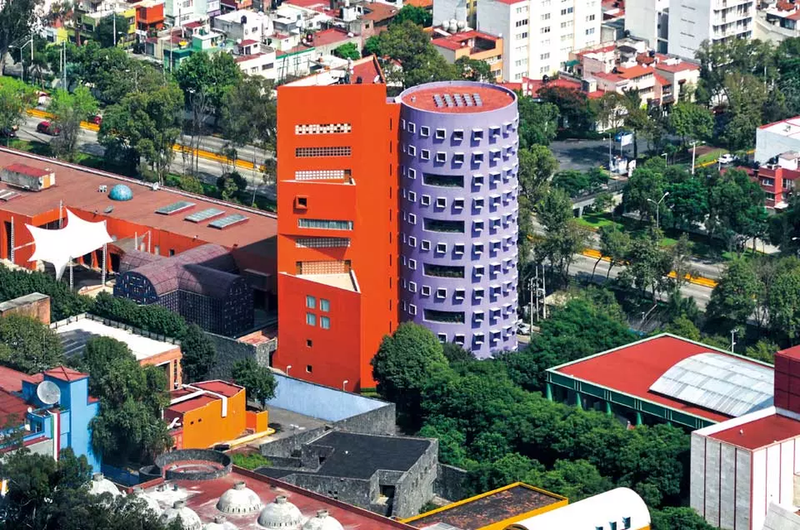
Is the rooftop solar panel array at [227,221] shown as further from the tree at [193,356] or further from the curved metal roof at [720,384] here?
the curved metal roof at [720,384]

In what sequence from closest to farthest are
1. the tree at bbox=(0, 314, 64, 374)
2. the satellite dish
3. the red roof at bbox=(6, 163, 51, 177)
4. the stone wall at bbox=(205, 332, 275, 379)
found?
the satellite dish, the tree at bbox=(0, 314, 64, 374), the stone wall at bbox=(205, 332, 275, 379), the red roof at bbox=(6, 163, 51, 177)

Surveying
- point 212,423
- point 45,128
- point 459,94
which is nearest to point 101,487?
point 212,423

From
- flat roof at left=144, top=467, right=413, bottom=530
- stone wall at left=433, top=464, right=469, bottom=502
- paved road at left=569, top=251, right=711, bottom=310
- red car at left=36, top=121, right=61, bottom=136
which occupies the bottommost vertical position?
paved road at left=569, top=251, right=711, bottom=310

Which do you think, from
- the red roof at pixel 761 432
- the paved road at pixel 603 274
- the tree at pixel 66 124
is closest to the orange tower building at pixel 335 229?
the paved road at pixel 603 274

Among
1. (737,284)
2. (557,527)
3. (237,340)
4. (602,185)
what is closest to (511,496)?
(557,527)

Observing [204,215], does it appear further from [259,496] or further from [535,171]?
[259,496]

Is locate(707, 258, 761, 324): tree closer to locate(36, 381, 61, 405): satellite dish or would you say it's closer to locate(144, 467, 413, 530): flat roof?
locate(144, 467, 413, 530): flat roof

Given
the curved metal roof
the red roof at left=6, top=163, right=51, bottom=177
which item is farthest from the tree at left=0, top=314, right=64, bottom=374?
the curved metal roof

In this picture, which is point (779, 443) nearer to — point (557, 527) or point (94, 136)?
point (557, 527)
